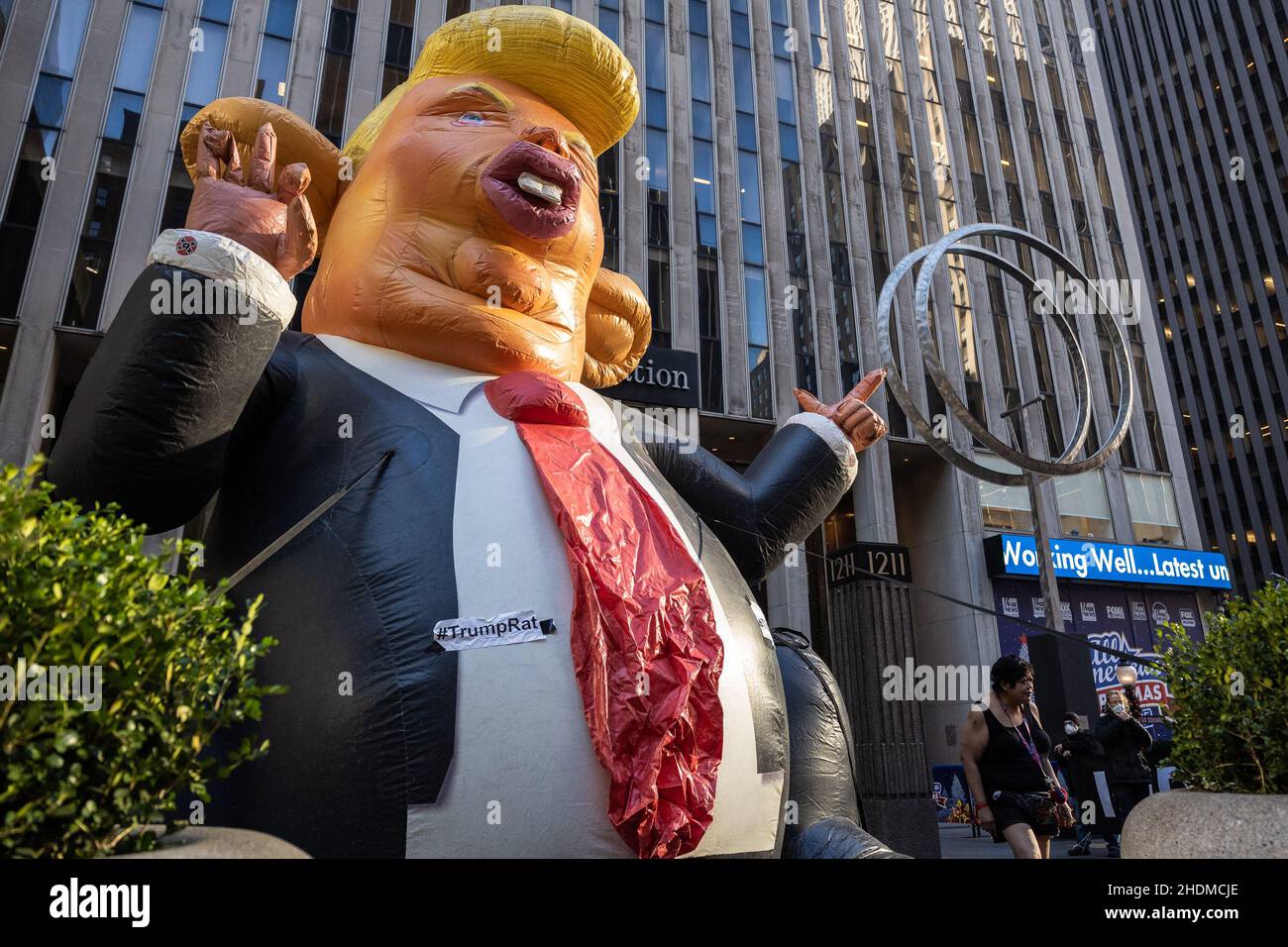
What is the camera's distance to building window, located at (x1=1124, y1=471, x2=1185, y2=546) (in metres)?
21.6

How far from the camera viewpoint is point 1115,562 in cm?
2028

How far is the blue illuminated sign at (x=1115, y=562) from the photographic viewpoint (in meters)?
19.4

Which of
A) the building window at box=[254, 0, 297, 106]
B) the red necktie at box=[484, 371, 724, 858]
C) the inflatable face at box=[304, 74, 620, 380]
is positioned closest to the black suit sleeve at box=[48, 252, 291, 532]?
the inflatable face at box=[304, 74, 620, 380]

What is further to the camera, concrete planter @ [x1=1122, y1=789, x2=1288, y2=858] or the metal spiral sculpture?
the metal spiral sculpture

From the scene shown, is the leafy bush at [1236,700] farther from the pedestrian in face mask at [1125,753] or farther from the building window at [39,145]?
the building window at [39,145]

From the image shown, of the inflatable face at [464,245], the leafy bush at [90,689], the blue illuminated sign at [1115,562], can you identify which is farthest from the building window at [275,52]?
the blue illuminated sign at [1115,562]

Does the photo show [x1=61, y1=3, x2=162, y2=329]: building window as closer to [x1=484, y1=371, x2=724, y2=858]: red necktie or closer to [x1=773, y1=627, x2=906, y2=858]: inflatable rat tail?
[x1=484, y1=371, x2=724, y2=858]: red necktie

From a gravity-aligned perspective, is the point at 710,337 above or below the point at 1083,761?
above

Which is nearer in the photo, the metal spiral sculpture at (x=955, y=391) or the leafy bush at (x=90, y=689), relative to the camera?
the leafy bush at (x=90, y=689)

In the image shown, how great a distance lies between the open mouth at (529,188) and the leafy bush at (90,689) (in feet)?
8.07

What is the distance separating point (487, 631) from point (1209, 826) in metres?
2.20

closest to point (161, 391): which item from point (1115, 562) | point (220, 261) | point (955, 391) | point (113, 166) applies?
point (220, 261)

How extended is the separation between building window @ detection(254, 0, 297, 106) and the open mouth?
566 inches

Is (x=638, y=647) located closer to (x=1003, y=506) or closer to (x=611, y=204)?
(x=611, y=204)
